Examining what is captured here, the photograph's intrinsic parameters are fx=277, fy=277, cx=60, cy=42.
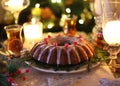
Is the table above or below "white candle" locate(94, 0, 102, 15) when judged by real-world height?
below

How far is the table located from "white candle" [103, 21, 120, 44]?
5.5 inches

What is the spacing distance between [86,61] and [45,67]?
0.20 metres

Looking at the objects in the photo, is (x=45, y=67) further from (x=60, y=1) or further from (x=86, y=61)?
(x=60, y=1)

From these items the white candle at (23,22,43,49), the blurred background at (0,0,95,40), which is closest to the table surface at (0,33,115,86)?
the white candle at (23,22,43,49)

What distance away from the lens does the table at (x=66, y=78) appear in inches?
46.9

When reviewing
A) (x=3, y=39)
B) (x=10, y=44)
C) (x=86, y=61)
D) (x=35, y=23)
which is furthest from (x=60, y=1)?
(x=86, y=61)

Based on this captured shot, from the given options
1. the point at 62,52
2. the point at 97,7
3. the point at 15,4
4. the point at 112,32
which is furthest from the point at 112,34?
the point at 15,4

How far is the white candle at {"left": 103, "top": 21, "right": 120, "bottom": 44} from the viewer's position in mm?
1316

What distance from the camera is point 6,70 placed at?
1.24 meters

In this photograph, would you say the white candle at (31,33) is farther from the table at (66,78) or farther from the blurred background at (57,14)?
the table at (66,78)

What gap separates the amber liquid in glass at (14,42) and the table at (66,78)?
7.8 inches

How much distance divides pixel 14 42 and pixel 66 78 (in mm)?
391

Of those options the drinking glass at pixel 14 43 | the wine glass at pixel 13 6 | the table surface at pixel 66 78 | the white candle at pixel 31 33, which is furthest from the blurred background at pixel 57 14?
the table surface at pixel 66 78

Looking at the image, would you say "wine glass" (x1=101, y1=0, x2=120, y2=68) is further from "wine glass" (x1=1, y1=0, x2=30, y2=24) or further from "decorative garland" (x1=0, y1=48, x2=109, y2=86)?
"wine glass" (x1=1, y1=0, x2=30, y2=24)
